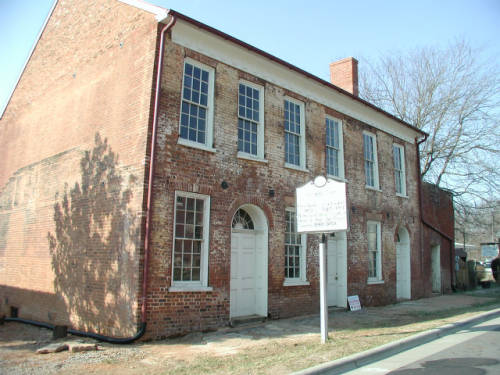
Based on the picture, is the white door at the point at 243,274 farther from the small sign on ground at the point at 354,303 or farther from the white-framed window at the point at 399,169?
the white-framed window at the point at 399,169

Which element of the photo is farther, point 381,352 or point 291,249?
point 291,249

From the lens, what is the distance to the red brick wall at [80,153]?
9.35m

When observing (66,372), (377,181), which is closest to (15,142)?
(66,372)

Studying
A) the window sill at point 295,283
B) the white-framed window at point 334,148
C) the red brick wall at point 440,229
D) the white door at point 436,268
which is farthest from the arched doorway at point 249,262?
the white door at point 436,268

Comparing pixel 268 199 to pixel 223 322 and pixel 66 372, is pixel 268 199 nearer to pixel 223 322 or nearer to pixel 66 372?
pixel 223 322

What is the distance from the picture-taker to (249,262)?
444 inches

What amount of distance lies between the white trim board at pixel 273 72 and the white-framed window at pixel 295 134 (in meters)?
0.52

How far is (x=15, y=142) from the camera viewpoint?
14984mm

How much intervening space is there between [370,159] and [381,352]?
9.81 meters

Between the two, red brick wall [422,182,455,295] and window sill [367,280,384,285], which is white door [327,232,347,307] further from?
red brick wall [422,182,455,295]

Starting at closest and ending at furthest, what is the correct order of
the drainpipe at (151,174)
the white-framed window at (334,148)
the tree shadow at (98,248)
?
the drainpipe at (151,174), the tree shadow at (98,248), the white-framed window at (334,148)

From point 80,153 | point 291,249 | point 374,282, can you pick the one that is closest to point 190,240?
point 291,249

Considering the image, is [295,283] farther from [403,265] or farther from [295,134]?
[403,265]

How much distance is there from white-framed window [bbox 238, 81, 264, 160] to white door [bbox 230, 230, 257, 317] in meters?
2.21
